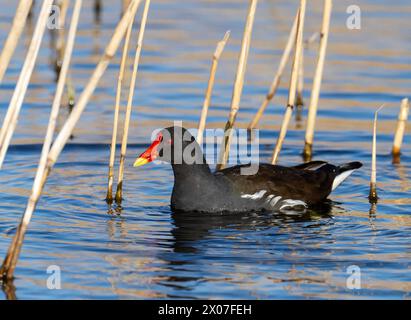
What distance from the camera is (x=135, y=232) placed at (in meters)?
7.73

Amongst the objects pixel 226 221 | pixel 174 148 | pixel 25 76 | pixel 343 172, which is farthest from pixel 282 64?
pixel 25 76

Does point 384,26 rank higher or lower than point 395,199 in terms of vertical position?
higher

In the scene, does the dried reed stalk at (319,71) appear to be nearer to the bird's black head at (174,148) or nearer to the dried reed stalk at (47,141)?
the bird's black head at (174,148)

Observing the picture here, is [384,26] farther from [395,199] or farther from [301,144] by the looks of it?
[395,199]

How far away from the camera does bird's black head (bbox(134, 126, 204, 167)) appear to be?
27.4 feet

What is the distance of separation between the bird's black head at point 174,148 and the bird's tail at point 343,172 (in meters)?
1.40

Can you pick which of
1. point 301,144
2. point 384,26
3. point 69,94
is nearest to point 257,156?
point 301,144

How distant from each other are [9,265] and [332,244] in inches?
101

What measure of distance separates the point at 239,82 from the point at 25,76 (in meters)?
3.08

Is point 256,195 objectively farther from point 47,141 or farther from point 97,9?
point 97,9

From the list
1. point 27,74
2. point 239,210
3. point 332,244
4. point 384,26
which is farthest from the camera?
point 384,26

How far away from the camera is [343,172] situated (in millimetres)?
9117

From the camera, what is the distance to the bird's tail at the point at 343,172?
9047 millimetres
